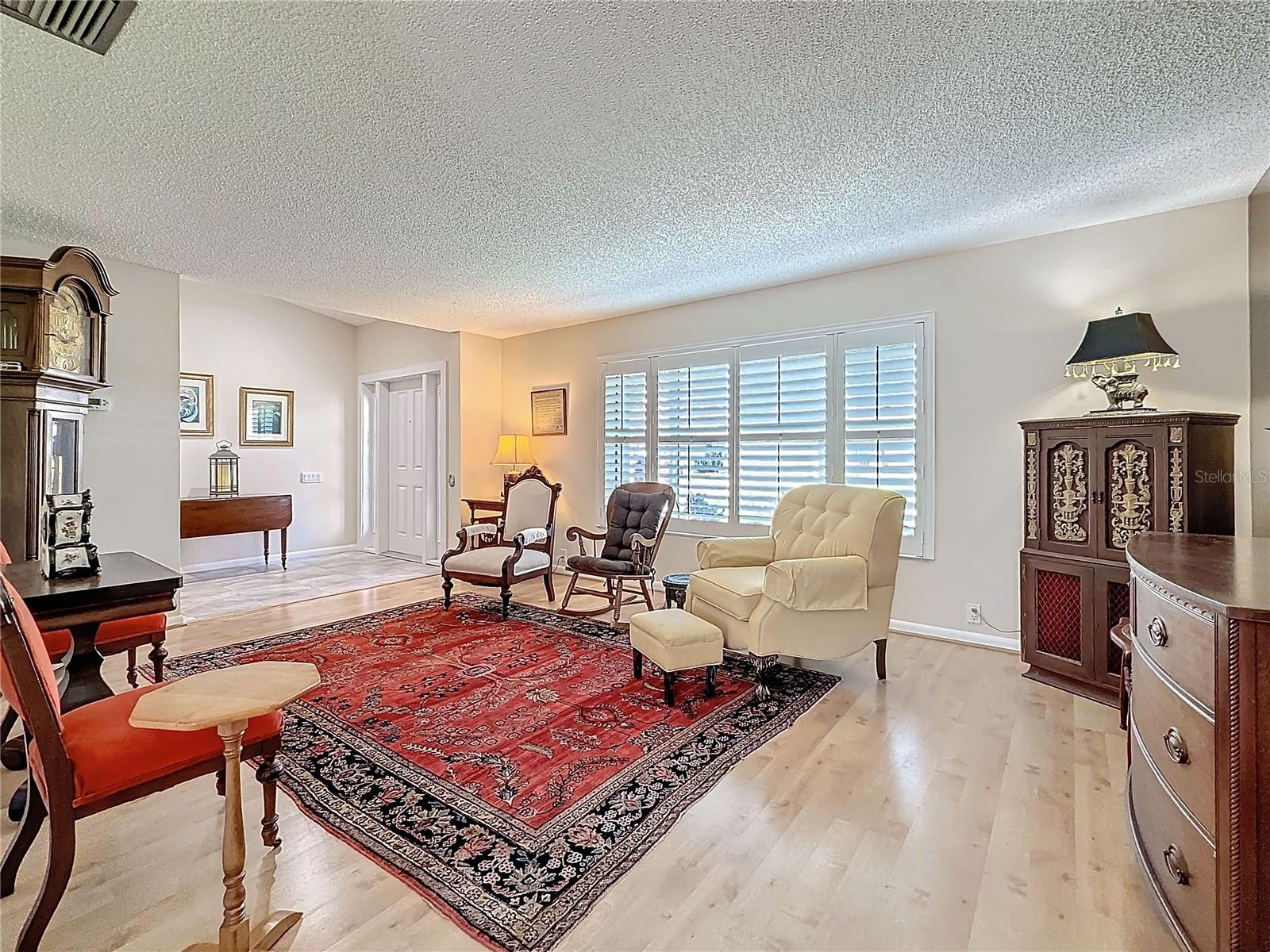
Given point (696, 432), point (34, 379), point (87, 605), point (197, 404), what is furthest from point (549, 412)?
point (87, 605)

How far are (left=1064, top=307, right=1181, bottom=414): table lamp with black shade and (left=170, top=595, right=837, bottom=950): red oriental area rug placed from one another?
6.68 ft

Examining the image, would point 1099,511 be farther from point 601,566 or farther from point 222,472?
point 222,472

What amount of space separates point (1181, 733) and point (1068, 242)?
3.09 m

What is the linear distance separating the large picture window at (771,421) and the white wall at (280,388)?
3.64m

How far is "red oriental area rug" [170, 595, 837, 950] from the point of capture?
1715 mm

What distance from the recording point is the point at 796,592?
2875 millimetres

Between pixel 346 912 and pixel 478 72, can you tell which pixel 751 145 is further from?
pixel 346 912

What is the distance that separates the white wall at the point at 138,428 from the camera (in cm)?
403

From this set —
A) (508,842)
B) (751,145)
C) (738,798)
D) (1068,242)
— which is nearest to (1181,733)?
(738,798)

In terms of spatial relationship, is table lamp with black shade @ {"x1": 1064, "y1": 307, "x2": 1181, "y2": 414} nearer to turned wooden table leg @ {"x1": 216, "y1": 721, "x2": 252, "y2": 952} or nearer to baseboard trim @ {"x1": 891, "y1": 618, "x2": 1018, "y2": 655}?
baseboard trim @ {"x1": 891, "y1": 618, "x2": 1018, "y2": 655}

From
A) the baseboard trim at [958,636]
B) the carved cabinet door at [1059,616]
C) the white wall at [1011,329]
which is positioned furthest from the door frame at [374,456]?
the carved cabinet door at [1059,616]

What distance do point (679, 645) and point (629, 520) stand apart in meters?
2.17

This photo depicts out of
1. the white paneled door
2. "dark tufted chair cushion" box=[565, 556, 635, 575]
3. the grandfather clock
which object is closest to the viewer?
the grandfather clock

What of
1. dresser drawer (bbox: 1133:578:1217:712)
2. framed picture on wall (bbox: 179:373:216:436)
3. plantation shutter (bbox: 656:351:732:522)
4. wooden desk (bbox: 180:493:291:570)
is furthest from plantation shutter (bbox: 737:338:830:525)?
framed picture on wall (bbox: 179:373:216:436)
